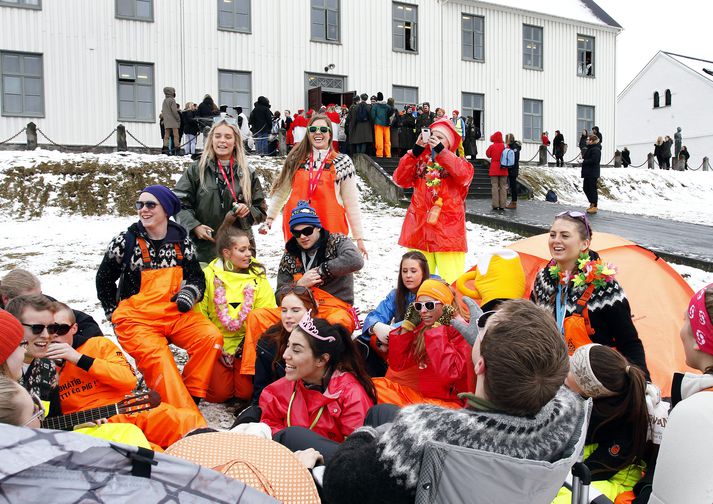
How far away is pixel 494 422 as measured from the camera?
1784 millimetres

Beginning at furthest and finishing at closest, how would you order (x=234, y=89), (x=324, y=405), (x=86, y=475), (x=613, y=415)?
1. (x=234, y=89)
2. (x=324, y=405)
3. (x=613, y=415)
4. (x=86, y=475)

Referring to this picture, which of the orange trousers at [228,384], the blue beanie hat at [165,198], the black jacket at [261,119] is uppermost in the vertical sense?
the black jacket at [261,119]

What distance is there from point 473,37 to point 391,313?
22.3 m

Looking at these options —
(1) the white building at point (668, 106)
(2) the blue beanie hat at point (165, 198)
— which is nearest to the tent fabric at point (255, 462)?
(2) the blue beanie hat at point (165, 198)

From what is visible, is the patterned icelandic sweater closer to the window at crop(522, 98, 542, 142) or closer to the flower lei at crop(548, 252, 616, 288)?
the flower lei at crop(548, 252, 616, 288)

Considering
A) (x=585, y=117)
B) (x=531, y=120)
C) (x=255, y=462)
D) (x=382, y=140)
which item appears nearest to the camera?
(x=255, y=462)

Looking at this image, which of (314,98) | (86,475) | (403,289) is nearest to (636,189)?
(314,98)

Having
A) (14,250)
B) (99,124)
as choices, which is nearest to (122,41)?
(99,124)

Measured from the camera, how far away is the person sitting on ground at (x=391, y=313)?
14.2ft

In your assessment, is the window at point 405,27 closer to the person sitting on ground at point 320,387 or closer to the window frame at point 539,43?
the window frame at point 539,43

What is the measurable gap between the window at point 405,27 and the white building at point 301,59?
1.7 inches

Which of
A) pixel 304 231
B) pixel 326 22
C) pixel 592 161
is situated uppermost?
pixel 326 22

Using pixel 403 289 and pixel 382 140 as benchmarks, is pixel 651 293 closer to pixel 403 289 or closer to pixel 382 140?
pixel 403 289

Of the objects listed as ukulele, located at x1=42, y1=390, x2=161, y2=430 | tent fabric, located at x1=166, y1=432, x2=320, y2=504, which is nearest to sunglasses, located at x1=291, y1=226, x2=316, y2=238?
ukulele, located at x1=42, y1=390, x2=161, y2=430
